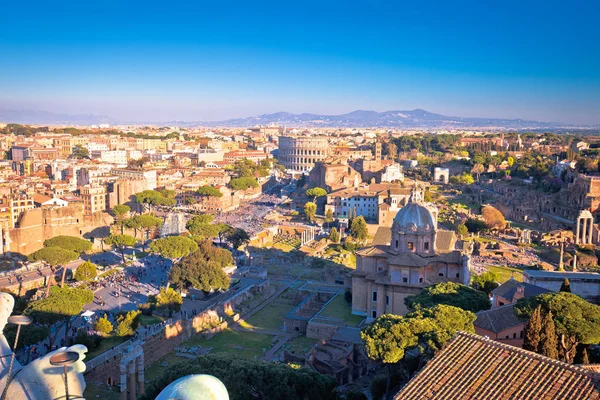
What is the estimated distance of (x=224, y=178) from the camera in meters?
75.2

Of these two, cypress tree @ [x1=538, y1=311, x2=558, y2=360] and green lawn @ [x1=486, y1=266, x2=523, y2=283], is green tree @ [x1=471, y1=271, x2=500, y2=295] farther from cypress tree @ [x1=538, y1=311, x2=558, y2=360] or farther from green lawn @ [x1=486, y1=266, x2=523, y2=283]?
cypress tree @ [x1=538, y1=311, x2=558, y2=360]

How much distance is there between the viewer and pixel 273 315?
1195 inches

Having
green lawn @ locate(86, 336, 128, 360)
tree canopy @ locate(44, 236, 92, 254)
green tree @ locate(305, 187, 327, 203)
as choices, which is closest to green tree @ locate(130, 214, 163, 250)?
tree canopy @ locate(44, 236, 92, 254)

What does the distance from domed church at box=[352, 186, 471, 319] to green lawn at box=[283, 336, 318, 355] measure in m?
3.28

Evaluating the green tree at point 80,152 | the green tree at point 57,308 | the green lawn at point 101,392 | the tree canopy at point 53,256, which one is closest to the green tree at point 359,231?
the tree canopy at point 53,256

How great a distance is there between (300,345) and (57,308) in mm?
10738

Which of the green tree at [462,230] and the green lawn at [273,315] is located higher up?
the green tree at [462,230]

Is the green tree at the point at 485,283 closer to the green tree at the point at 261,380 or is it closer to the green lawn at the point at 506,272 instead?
the green lawn at the point at 506,272

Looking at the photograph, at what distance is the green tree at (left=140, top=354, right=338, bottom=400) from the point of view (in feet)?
50.2

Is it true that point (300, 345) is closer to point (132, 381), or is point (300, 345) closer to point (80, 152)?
point (132, 381)

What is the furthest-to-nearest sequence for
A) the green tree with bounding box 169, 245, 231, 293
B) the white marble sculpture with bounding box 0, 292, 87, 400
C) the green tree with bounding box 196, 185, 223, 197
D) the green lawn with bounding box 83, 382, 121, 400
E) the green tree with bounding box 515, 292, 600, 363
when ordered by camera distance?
the green tree with bounding box 196, 185, 223, 197 < the green tree with bounding box 169, 245, 231, 293 < the green lawn with bounding box 83, 382, 121, 400 < the green tree with bounding box 515, 292, 600, 363 < the white marble sculpture with bounding box 0, 292, 87, 400

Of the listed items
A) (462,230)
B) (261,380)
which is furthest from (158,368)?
(462,230)

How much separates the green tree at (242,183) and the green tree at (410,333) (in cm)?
5425

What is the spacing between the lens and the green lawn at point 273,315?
2896 cm
